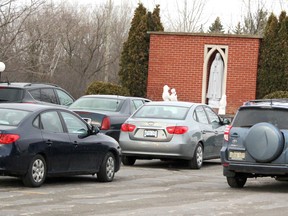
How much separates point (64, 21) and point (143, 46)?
2795cm

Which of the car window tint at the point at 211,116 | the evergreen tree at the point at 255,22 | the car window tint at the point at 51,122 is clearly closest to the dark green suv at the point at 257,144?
the car window tint at the point at 51,122

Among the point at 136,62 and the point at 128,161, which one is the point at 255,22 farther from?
the point at 128,161

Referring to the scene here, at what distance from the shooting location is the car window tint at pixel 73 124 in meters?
14.8

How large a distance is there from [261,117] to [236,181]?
1273mm

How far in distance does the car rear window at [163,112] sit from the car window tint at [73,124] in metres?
3.81

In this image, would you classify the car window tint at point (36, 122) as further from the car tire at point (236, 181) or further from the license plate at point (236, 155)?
the car tire at point (236, 181)

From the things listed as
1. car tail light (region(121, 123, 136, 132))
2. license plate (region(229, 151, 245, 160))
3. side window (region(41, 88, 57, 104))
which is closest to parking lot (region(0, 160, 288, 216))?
license plate (region(229, 151, 245, 160))

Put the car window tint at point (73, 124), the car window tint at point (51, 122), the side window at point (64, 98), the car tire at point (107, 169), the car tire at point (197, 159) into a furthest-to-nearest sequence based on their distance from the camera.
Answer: the side window at point (64, 98), the car tire at point (197, 159), the car tire at point (107, 169), the car window tint at point (73, 124), the car window tint at point (51, 122)

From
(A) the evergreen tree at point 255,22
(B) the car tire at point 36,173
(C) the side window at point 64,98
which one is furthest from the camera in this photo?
(A) the evergreen tree at point 255,22

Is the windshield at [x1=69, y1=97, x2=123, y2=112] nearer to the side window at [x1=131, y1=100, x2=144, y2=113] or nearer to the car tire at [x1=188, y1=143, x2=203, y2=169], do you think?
the side window at [x1=131, y1=100, x2=144, y2=113]

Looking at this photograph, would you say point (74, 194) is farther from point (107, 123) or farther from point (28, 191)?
point (107, 123)

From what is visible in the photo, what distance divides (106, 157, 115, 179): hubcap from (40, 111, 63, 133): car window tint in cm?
149

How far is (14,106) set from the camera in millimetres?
14250

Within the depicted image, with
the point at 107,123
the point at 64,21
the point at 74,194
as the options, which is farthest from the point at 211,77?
the point at 64,21
